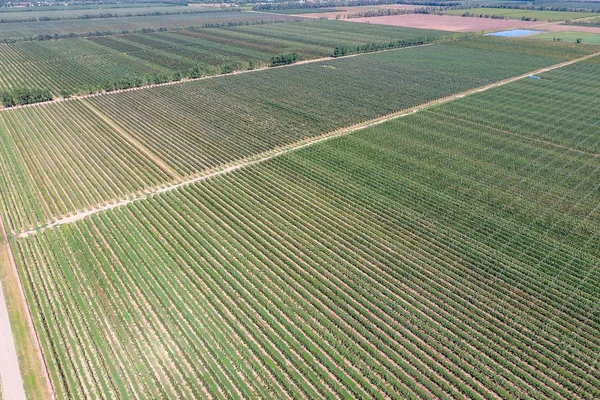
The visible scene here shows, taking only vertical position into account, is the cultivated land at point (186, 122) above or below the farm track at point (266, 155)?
above

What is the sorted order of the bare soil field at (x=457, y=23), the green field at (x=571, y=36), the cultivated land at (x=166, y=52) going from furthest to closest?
the bare soil field at (x=457, y=23) → the green field at (x=571, y=36) → the cultivated land at (x=166, y=52)

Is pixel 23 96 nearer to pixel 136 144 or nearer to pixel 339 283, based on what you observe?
pixel 136 144

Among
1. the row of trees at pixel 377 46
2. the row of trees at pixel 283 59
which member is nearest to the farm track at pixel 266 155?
the row of trees at pixel 283 59

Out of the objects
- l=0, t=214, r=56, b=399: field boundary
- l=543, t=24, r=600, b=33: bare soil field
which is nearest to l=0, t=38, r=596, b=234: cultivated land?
l=0, t=214, r=56, b=399: field boundary

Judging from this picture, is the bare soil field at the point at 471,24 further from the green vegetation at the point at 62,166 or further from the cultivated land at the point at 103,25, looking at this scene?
the green vegetation at the point at 62,166

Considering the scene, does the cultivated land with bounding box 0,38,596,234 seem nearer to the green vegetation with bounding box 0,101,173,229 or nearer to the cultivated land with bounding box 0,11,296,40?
the green vegetation with bounding box 0,101,173,229

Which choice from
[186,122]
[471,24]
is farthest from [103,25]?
[471,24]
